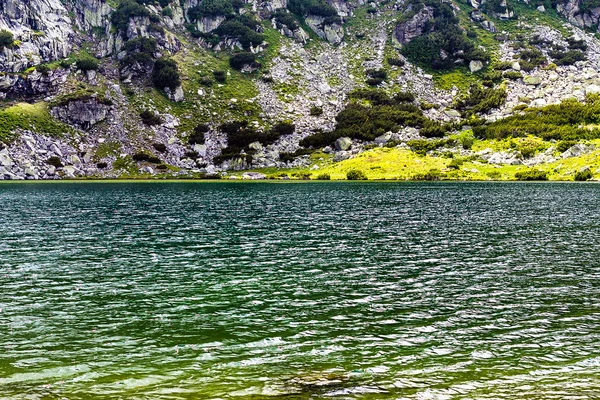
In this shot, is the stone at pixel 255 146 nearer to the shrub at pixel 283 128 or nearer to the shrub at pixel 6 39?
the shrub at pixel 283 128

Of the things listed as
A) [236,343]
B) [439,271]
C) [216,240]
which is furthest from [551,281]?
[216,240]

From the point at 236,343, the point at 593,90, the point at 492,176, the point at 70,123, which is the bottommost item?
the point at 236,343

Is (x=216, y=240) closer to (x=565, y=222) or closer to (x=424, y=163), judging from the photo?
(x=565, y=222)

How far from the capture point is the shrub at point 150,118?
610ft

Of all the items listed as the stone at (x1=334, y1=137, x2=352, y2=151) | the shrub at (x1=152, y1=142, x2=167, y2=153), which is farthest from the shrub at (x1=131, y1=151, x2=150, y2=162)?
the stone at (x1=334, y1=137, x2=352, y2=151)

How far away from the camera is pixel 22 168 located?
156375 millimetres

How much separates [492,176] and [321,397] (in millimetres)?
139035

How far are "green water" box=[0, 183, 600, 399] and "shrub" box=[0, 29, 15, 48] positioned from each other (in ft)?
583

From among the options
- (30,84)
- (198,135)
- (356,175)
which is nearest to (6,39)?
(30,84)

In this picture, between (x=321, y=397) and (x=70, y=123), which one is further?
(x=70, y=123)

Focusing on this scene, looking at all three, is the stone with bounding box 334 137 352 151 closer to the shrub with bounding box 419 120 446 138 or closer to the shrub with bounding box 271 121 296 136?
the shrub with bounding box 271 121 296 136

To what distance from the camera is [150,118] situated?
18662 cm

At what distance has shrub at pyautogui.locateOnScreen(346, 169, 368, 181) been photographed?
148 metres

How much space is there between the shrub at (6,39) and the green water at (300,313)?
177655mm
